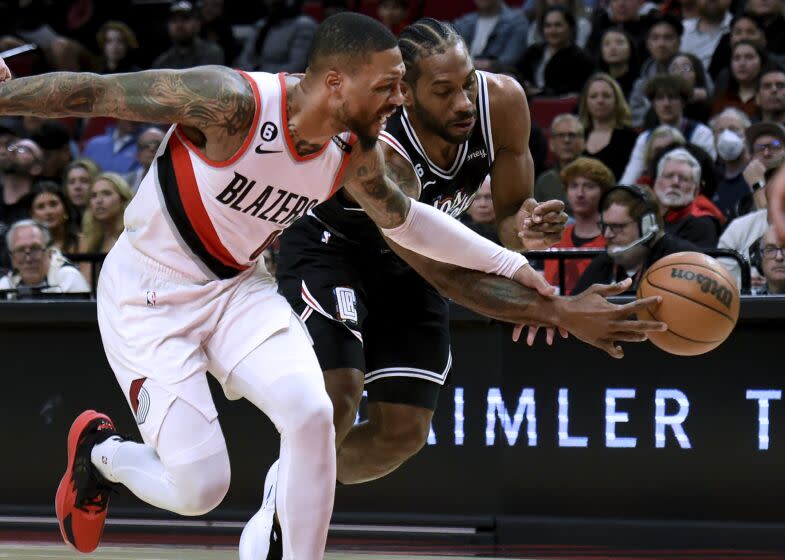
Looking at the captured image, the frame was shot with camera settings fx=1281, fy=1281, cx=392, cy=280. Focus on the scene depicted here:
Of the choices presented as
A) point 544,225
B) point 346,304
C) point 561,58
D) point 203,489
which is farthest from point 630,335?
point 561,58

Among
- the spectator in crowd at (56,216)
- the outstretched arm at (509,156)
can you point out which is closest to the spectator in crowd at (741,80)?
the outstretched arm at (509,156)

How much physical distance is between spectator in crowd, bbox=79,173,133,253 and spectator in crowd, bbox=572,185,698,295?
3.27 metres

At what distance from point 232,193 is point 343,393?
1.11 m

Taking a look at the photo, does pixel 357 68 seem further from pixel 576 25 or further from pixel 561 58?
pixel 576 25

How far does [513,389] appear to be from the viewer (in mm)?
6574

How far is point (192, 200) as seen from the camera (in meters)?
4.21

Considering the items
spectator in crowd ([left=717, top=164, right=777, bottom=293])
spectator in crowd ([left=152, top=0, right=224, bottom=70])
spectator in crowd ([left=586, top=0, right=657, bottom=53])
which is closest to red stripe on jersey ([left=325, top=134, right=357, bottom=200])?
spectator in crowd ([left=717, top=164, right=777, bottom=293])

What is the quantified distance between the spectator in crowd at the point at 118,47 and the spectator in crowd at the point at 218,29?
2.29 feet

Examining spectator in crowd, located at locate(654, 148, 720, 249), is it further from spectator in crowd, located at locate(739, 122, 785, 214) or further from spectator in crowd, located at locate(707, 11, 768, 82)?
spectator in crowd, located at locate(707, 11, 768, 82)

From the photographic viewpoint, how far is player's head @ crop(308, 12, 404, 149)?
4.01 meters

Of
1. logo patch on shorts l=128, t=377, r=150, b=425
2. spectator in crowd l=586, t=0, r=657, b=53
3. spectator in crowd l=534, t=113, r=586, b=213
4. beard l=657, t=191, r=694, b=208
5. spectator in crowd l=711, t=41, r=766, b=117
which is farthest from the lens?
spectator in crowd l=586, t=0, r=657, b=53

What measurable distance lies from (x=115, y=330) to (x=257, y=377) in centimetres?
57

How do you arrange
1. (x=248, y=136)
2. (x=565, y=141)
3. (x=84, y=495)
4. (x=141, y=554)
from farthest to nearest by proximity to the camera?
(x=565, y=141) → (x=141, y=554) → (x=84, y=495) → (x=248, y=136)

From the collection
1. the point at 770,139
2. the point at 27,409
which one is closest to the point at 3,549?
the point at 27,409
